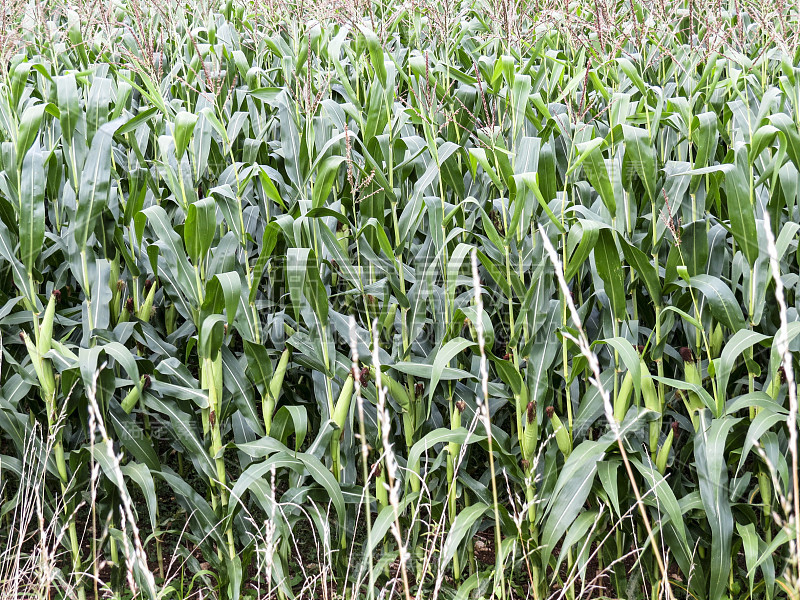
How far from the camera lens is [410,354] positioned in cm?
290

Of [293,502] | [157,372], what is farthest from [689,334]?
[157,372]

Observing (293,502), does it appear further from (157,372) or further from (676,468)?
(676,468)

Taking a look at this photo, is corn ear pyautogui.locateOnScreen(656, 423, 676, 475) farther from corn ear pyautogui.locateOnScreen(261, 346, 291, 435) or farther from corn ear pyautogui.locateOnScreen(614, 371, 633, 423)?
corn ear pyautogui.locateOnScreen(261, 346, 291, 435)

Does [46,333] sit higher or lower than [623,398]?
higher

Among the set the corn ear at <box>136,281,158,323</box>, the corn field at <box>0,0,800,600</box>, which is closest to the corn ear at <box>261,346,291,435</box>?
the corn field at <box>0,0,800,600</box>

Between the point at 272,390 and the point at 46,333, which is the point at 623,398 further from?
the point at 46,333

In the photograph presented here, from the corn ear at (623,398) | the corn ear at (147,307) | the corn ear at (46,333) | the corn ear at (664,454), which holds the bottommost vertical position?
the corn ear at (664,454)

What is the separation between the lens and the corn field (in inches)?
100

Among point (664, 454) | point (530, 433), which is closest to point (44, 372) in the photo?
point (530, 433)

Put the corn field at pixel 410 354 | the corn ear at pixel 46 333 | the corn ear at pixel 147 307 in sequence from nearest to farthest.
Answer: the corn field at pixel 410 354
the corn ear at pixel 46 333
the corn ear at pixel 147 307

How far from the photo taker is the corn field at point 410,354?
2547mm

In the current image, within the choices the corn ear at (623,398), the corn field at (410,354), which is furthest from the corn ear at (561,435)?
the corn ear at (623,398)

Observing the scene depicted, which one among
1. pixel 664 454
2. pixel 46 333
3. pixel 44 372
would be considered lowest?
pixel 664 454

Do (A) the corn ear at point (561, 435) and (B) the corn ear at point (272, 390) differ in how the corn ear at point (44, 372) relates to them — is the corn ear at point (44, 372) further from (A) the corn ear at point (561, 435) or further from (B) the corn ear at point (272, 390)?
(A) the corn ear at point (561, 435)
